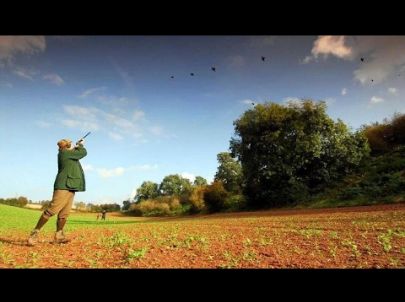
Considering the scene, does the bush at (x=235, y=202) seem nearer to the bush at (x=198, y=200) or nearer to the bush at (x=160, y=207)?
the bush at (x=198, y=200)

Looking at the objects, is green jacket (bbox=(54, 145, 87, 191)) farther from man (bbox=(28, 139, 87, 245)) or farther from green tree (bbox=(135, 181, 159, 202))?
green tree (bbox=(135, 181, 159, 202))

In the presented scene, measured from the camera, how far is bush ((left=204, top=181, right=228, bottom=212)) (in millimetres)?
46375

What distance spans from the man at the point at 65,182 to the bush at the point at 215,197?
121 ft

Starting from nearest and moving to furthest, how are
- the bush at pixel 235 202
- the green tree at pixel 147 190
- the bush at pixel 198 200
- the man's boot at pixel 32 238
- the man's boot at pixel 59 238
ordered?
the man's boot at pixel 32 238
the man's boot at pixel 59 238
the bush at pixel 235 202
the bush at pixel 198 200
the green tree at pixel 147 190

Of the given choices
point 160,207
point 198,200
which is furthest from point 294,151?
point 160,207

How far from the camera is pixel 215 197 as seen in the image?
153ft

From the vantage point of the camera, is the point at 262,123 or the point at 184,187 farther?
the point at 184,187

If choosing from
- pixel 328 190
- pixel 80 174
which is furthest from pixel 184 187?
pixel 80 174

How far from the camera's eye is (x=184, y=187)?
3971 inches

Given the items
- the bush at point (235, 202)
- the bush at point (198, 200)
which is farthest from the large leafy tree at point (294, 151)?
the bush at point (198, 200)

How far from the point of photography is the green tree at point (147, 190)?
332 ft
